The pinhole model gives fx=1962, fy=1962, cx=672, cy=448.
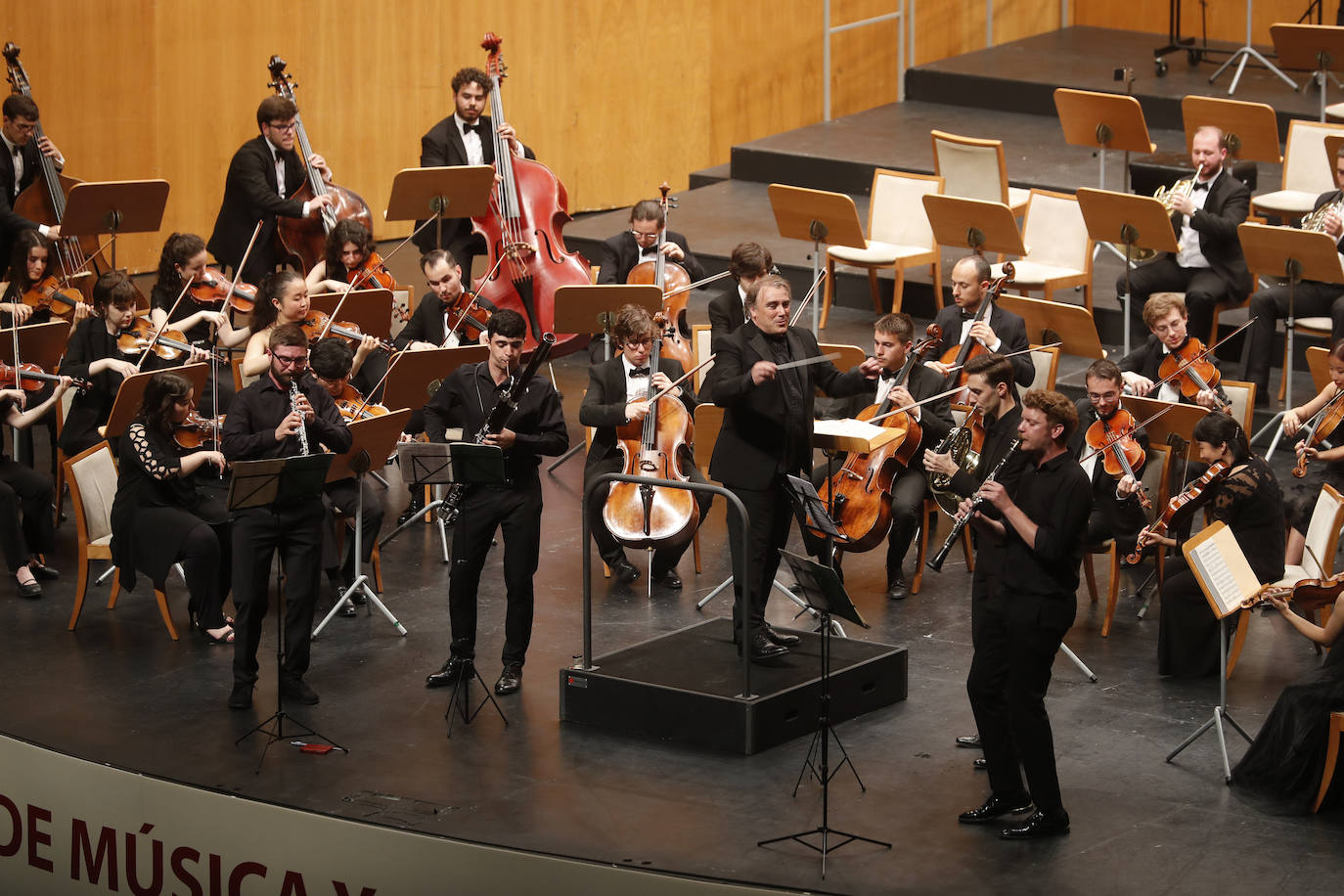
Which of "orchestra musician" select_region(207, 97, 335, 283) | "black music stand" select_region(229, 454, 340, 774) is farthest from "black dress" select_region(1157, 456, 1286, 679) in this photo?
"orchestra musician" select_region(207, 97, 335, 283)

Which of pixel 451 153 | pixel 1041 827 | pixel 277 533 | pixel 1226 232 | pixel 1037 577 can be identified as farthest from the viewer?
pixel 451 153

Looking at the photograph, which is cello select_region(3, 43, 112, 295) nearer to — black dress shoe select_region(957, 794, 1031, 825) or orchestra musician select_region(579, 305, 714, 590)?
orchestra musician select_region(579, 305, 714, 590)

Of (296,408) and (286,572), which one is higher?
(296,408)

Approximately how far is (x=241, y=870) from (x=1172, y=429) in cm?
408

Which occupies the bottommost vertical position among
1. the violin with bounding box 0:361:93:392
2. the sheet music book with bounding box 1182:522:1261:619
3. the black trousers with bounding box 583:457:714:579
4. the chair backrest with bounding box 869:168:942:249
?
the black trousers with bounding box 583:457:714:579

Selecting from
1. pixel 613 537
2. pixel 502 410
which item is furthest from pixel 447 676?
pixel 613 537

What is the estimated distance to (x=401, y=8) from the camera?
1265cm

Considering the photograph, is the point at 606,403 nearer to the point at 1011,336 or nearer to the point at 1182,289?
the point at 1011,336

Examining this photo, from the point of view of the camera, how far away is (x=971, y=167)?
10.4 m

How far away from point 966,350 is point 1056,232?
7.42ft

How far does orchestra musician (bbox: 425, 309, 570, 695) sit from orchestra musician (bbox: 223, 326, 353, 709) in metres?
0.47

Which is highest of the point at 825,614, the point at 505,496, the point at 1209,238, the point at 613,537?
the point at 1209,238

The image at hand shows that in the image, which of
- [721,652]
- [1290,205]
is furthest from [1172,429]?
[1290,205]

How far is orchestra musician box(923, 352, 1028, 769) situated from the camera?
225 inches
